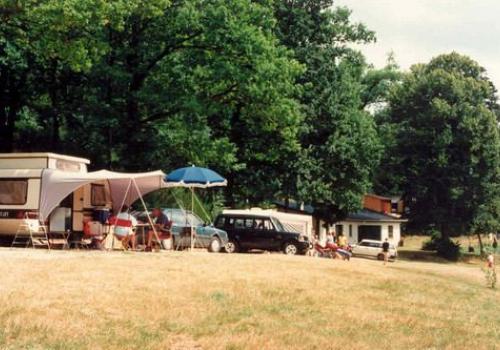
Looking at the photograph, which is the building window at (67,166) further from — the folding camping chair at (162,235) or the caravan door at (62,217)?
the folding camping chair at (162,235)

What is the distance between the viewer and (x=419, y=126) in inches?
2377

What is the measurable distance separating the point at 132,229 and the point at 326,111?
74.2 ft

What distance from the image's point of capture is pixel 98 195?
2536cm

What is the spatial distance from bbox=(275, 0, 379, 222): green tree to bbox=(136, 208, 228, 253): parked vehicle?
14.7 metres

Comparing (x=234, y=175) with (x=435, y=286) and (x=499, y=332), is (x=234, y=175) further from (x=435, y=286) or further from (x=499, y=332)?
(x=499, y=332)

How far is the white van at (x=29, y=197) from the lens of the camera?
→ 75.6 feet

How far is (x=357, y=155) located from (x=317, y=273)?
27.4 metres

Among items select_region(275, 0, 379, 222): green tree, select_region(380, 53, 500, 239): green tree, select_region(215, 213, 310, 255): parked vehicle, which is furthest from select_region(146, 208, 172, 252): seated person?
select_region(380, 53, 500, 239): green tree

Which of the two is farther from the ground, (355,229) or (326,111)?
(326,111)

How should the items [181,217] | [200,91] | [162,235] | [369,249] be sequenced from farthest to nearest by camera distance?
1. [369,249]
2. [200,91]
3. [181,217]
4. [162,235]

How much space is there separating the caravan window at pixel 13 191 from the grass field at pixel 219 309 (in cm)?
570

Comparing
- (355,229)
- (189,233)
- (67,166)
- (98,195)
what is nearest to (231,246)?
(189,233)

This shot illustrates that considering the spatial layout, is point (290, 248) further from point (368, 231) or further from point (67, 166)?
point (368, 231)

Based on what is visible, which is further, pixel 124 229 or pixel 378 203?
pixel 378 203
